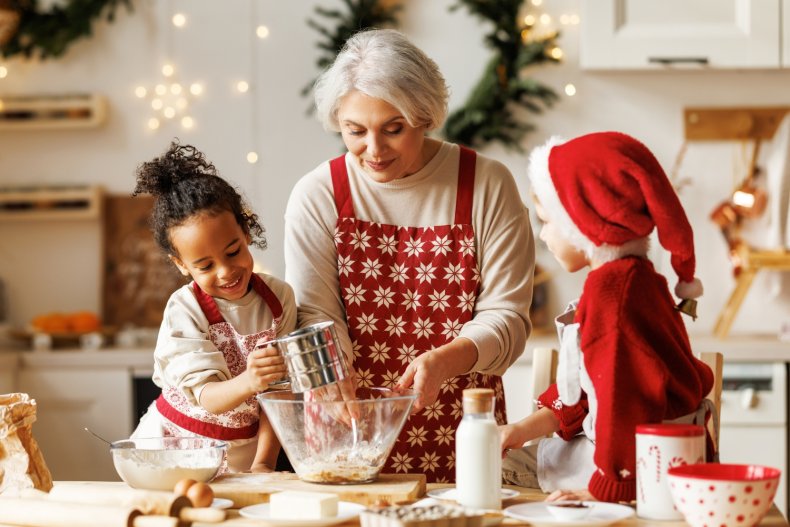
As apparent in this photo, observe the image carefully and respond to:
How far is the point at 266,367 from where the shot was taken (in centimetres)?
140

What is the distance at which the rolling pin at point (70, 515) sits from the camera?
45.4 inches

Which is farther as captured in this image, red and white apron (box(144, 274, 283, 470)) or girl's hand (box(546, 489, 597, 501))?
red and white apron (box(144, 274, 283, 470))

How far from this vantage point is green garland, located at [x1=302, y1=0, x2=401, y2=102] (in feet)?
10.8

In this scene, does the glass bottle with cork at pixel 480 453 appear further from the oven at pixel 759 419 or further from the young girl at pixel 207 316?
the oven at pixel 759 419

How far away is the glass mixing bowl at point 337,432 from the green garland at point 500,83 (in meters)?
2.05

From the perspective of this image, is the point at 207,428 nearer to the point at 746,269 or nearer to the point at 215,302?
the point at 215,302

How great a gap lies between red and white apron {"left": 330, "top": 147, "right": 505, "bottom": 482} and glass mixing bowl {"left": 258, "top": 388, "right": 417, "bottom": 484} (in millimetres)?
437

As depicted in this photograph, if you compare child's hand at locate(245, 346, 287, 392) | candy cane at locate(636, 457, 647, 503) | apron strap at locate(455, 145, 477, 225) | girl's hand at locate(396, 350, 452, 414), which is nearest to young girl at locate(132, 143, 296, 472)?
child's hand at locate(245, 346, 287, 392)

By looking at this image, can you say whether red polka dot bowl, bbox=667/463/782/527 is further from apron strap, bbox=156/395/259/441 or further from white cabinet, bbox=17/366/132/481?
white cabinet, bbox=17/366/132/481

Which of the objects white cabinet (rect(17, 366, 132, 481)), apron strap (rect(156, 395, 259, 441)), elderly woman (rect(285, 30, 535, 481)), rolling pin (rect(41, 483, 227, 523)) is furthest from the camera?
white cabinet (rect(17, 366, 132, 481))

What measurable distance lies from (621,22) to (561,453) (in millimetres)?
2005

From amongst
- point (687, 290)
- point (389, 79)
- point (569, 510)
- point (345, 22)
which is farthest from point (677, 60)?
point (569, 510)

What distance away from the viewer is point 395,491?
128cm

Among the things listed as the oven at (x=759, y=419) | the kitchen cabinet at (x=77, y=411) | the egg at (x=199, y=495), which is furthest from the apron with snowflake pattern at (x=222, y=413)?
the oven at (x=759, y=419)
